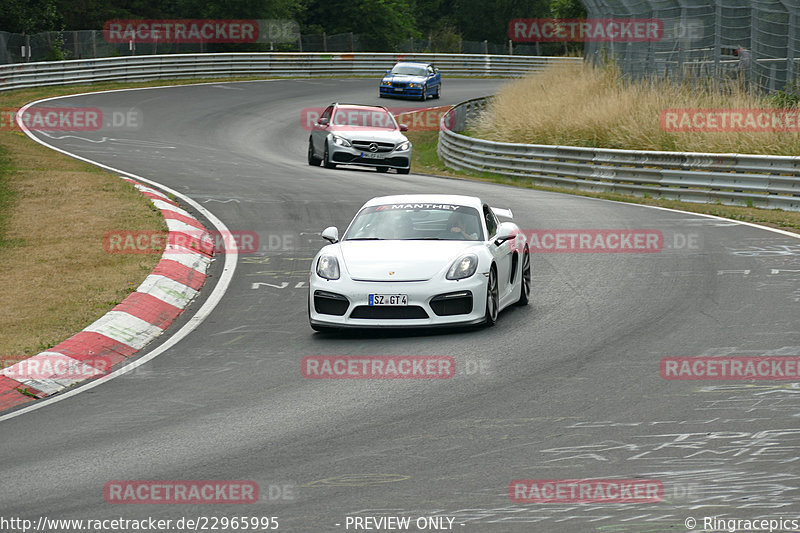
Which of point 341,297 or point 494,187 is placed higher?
point 341,297

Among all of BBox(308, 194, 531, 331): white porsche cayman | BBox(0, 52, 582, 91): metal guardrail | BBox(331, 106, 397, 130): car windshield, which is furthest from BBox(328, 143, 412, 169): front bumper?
BBox(308, 194, 531, 331): white porsche cayman

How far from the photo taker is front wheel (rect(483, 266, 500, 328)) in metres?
10.8

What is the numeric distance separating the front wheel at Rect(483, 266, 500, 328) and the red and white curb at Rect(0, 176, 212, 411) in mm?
3262

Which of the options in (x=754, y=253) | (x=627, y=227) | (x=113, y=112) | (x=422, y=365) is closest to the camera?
(x=422, y=365)

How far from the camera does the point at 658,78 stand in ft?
101

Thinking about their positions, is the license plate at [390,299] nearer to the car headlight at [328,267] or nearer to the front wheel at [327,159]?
the car headlight at [328,267]

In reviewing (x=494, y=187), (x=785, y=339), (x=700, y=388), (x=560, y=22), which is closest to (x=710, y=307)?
(x=785, y=339)

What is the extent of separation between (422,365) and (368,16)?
69.3 meters

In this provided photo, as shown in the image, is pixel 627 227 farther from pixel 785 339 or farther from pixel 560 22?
pixel 560 22

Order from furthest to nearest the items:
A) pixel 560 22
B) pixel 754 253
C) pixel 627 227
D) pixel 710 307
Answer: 1. pixel 560 22
2. pixel 627 227
3. pixel 754 253
4. pixel 710 307

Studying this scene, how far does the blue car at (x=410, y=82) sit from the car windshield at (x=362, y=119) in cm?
2299

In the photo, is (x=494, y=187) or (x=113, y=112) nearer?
(x=494, y=187)

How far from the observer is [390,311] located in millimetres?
10461

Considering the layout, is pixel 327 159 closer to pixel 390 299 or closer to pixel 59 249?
pixel 59 249
